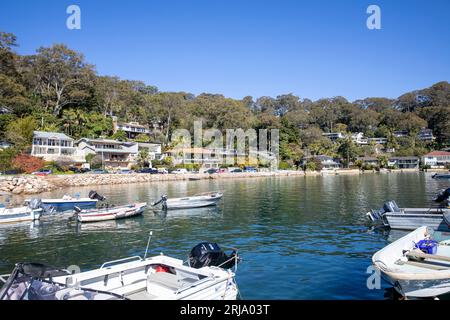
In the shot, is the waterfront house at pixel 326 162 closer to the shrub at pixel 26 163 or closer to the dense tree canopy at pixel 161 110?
the dense tree canopy at pixel 161 110

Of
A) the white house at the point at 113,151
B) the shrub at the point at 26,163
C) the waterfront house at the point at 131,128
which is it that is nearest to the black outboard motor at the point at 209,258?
the shrub at the point at 26,163

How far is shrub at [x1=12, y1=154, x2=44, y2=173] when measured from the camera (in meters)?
59.2

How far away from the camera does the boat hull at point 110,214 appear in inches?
1011

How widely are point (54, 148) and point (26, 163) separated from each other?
11.8 metres

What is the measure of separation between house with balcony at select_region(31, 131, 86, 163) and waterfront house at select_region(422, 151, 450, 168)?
99349 millimetres

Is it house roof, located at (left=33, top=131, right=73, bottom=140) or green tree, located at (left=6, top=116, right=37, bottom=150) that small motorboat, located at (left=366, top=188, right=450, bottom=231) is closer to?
green tree, located at (left=6, top=116, right=37, bottom=150)

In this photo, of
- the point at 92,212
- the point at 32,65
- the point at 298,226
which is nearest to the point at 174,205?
the point at 92,212

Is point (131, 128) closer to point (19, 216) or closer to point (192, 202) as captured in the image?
point (192, 202)

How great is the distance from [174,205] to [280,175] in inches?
2405

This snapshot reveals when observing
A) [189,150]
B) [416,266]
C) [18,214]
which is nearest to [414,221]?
[416,266]

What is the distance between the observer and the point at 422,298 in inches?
425

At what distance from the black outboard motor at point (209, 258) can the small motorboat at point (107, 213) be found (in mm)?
15030

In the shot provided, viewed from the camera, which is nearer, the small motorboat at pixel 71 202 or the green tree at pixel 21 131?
the small motorboat at pixel 71 202

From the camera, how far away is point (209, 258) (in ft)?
42.8
